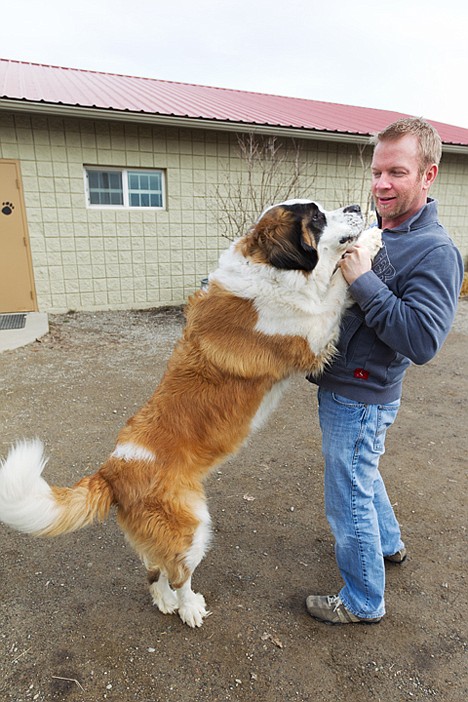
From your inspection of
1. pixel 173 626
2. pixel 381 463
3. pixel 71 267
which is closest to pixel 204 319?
pixel 173 626

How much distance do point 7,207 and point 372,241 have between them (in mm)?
8628

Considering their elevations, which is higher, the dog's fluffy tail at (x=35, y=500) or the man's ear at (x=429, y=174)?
the man's ear at (x=429, y=174)

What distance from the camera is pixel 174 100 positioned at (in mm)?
10750

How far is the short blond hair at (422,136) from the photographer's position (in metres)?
2.00

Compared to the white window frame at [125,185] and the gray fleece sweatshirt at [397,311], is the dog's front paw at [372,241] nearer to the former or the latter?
the gray fleece sweatshirt at [397,311]

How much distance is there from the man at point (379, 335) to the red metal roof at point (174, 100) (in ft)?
26.1

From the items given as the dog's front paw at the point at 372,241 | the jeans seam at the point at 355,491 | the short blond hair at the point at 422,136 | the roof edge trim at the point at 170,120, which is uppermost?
the roof edge trim at the point at 170,120

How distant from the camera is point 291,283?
2.34m

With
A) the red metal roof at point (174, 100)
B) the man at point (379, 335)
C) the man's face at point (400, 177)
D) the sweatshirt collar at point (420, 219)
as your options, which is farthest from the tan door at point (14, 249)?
the sweatshirt collar at point (420, 219)

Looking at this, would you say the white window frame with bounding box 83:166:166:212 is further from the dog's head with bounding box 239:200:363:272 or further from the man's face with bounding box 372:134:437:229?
the man's face with bounding box 372:134:437:229

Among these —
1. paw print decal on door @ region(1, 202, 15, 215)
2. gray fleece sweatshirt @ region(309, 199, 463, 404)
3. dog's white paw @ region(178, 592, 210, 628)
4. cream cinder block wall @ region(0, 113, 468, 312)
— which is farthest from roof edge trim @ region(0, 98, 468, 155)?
dog's white paw @ region(178, 592, 210, 628)

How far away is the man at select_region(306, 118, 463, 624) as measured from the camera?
6.31 feet

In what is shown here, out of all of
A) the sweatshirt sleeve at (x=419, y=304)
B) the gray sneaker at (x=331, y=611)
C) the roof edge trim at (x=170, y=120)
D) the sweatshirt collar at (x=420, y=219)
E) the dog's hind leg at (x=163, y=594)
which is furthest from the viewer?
the roof edge trim at (x=170, y=120)

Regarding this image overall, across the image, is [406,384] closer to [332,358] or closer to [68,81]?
[332,358]
